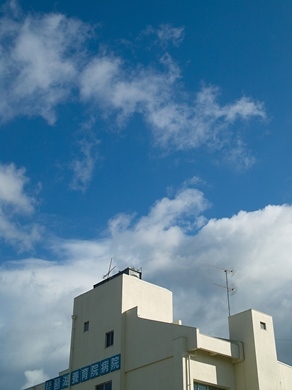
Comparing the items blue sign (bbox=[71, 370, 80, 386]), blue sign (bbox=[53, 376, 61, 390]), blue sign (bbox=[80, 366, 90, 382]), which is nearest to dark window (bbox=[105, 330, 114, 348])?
blue sign (bbox=[80, 366, 90, 382])

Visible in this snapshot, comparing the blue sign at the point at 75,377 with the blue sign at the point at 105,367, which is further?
the blue sign at the point at 75,377

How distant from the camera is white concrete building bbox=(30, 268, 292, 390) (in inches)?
1393

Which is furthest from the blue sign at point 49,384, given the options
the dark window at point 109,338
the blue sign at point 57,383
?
the dark window at point 109,338

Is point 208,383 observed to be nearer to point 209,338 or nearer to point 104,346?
point 209,338

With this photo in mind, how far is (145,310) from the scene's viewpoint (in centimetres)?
4200

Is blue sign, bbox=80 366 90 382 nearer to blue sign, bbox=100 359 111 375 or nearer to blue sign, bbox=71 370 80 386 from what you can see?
blue sign, bbox=71 370 80 386

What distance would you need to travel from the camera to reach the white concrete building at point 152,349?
35375mm

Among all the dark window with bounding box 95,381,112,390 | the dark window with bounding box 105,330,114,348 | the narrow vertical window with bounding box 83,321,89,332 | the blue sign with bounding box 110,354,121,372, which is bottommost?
the dark window with bounding box 95,381,112,390

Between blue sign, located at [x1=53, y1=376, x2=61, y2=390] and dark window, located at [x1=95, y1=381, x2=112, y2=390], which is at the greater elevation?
blue sign, located at [x1=53, y1=376, x2=61, y2=390]

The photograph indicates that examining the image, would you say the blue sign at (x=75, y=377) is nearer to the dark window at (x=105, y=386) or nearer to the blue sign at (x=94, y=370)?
the blue sign at (x=94, y=370)

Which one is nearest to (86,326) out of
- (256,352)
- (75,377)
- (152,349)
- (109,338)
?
(109,338)

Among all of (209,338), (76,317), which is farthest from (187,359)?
(76,317)

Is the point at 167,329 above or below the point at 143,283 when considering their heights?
below

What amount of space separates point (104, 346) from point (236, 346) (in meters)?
9.74
